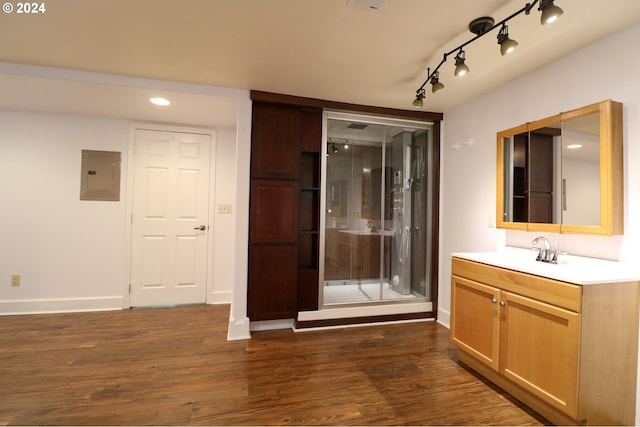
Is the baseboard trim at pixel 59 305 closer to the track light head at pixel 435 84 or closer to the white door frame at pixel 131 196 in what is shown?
the white door frame at pixel 131 196

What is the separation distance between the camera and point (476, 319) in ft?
6.98

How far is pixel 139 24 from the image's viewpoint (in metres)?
1.79

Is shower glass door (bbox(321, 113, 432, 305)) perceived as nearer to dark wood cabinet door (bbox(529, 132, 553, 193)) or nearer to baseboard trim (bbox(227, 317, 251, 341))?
baseboard trim (bbox(227, 317, 251, 341))

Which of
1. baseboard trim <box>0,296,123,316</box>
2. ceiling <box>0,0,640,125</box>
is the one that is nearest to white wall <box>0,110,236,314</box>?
baseboard trim <box>0,296,123,316</box>

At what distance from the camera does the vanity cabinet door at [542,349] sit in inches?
59.1

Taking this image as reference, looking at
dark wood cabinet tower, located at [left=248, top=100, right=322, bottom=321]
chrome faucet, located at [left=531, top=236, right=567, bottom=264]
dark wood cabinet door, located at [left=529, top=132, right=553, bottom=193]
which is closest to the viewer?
chrome faucet, located at [left=531, top=236, right=567, bottom=264]

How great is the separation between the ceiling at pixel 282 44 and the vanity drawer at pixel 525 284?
152 centimetres

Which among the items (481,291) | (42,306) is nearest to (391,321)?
(481,291)

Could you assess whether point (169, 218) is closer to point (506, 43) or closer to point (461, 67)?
point (461, 67)

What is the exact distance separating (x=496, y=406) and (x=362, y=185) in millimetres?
2409

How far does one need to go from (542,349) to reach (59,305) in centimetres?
456

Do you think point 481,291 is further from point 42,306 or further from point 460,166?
point 42,306

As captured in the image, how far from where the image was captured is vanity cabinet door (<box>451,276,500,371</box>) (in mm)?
1972

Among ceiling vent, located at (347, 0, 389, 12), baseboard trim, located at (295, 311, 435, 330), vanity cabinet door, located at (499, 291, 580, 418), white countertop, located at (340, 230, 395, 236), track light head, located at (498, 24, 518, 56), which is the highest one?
ceiling vent, located at (347, 0, 389, 12)
